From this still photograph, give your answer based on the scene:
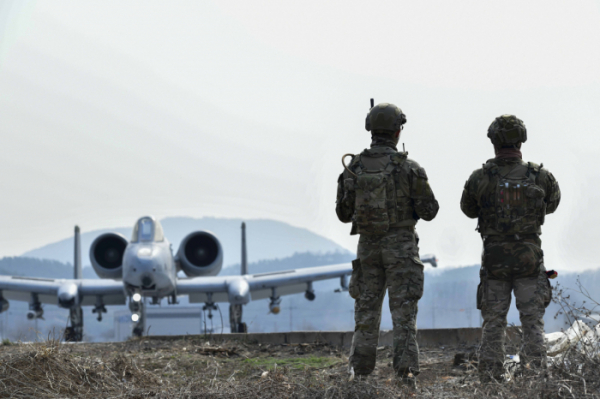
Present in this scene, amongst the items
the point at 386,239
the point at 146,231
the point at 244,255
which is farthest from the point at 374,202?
the point at 244,255

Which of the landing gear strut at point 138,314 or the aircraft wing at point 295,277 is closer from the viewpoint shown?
the landing gear strut at point 138,314

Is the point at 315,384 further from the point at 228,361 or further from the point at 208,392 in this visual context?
the point at 228,361

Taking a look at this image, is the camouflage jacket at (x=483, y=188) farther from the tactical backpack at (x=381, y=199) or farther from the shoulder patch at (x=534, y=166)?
the tactical backpack at (x=381, y=199)

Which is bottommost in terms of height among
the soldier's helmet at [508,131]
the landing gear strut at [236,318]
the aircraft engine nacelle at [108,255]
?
the landing gear strut at [236,318]

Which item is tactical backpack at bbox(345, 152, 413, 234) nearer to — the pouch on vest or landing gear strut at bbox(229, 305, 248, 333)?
the pouch on vest

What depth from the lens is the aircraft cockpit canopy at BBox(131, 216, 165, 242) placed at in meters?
20.0

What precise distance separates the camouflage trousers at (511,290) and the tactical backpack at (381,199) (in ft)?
2.86

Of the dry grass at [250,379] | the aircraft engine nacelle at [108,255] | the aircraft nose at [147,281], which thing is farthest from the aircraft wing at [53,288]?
the dry grass at [250,379]

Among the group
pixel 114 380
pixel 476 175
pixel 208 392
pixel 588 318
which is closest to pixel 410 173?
pixel 476 175

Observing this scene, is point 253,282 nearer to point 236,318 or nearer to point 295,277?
point 295,277

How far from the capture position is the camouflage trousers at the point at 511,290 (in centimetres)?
491

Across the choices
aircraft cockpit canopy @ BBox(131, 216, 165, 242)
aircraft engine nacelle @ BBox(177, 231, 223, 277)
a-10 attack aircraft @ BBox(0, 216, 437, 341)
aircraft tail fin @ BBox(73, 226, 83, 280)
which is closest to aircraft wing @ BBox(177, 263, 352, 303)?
a-10 attack aircraft @ BBox(0, 216, 437, 341)

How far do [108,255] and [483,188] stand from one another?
19.3m

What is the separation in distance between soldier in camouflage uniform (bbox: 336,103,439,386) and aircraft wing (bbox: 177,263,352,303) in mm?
19064
